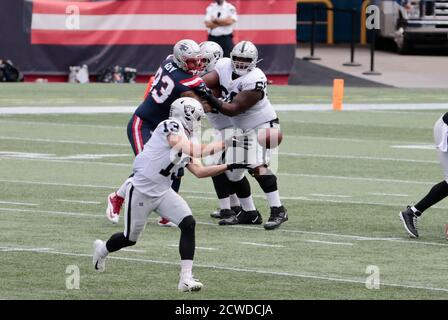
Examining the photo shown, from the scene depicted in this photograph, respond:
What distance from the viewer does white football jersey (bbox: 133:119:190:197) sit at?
10.1 metres

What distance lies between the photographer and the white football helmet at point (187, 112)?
9977mm

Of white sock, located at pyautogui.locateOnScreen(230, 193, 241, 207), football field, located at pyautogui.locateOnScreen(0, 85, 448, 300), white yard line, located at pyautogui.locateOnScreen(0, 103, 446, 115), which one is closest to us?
football field, located at pyautogui.locateOnScreen(0, 85, 448, 300)

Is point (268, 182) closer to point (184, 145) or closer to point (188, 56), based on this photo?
point (188, 56)

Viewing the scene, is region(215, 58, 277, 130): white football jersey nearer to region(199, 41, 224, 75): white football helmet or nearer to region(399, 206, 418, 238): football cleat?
region(199, 41, 224, 75): white football helmet

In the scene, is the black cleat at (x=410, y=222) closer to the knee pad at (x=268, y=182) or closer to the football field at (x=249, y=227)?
the football field at (x=249, y=227)

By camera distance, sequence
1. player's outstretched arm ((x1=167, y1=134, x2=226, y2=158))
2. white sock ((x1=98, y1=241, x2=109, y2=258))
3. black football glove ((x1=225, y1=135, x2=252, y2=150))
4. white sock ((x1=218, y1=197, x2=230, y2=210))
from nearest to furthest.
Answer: player's outstretched arm ((x1=167, y1=134, x2=226, y2=158)) < white sock ((x1=98, y1=241, x2=109, y2=258)) < black football glove ((x1=225, y1=135, x2=252, y2=150)) < white sock ((x1=218, y1=197, x2=230, y2=210))

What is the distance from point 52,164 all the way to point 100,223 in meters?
4.68

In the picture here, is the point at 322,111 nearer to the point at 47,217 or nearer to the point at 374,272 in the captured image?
the point at 47,217

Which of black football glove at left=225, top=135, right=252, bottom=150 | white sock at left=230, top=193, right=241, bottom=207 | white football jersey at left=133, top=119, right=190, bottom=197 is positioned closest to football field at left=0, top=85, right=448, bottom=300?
white sock at left=230, top=193, right=241, bottom=207

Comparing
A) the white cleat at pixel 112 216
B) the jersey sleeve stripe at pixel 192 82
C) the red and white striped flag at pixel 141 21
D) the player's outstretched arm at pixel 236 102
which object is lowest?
the red and white striped flag at pixel 141 21

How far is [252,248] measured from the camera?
1183cm

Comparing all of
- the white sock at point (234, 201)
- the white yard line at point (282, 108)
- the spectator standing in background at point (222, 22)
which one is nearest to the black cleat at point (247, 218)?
the white sock at point (234, 201)

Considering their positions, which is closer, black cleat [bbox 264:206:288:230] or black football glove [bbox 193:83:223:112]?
black football glove [bbox 193:83:223:112]

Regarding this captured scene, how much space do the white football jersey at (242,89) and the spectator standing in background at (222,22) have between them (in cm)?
1537
